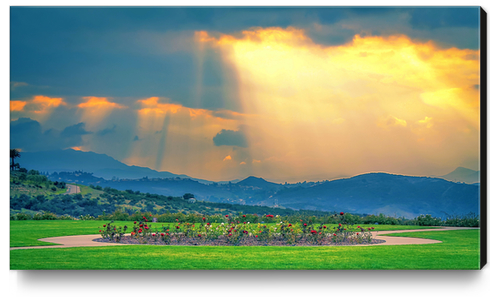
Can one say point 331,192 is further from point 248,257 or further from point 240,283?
point 240,283

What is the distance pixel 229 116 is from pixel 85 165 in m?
11.2

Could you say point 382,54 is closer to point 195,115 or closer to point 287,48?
point 287,48

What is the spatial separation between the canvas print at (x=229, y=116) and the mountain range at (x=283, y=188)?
186 mm

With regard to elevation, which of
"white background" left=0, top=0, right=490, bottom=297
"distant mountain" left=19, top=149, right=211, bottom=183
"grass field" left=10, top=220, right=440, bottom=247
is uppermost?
"distant mountain" left=19, top=149, right=211, bottom=183

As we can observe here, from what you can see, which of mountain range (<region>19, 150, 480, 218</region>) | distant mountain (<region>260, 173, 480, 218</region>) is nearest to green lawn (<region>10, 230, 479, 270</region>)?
mountain range (<region>19, 150, 480, 218</region>)

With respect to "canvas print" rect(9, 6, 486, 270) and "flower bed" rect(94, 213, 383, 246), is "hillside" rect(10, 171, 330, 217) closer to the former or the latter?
"canvas print" rect(9, 6, 486, 270)

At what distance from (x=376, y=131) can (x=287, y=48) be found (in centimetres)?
674

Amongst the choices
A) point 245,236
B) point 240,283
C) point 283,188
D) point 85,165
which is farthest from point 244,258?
point 283,188

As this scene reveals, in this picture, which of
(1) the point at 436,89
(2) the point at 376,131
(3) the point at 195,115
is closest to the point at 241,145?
(3) the point at 195,115

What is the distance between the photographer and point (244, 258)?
927 cm

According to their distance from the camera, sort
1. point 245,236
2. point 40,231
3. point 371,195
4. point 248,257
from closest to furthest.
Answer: point 248,257 → point 245,236 → point 40,231 → point 371,195

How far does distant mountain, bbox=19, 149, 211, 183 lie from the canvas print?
0.10m

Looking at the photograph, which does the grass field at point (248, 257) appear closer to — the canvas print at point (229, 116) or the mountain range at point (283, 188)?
the canvas print at point (229, 116)

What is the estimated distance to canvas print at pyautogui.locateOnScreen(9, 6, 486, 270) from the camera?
A: 13.4 m
